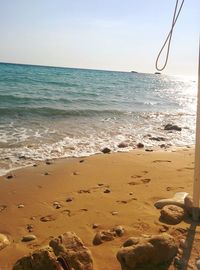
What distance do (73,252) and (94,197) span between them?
2162mm

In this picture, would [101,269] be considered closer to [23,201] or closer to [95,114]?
[23,201]

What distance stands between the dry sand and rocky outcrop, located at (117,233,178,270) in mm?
160

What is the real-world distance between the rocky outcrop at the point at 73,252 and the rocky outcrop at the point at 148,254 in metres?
0.31

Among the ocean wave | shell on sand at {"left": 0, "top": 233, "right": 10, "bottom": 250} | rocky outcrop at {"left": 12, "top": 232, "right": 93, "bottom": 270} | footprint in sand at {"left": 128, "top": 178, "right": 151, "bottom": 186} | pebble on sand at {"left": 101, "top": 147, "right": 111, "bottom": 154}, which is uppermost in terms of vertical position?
the ocean wave

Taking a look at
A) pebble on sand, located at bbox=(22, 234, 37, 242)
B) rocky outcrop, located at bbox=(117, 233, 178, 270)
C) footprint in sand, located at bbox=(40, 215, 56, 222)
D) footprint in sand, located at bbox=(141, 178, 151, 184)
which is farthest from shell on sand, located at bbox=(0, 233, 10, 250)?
footprint in sand, located at bbox=(141, 178, 151, 184)

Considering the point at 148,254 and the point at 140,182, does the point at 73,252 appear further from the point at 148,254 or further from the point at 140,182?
the point at 140,182

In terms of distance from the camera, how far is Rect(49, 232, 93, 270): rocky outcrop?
3.12 metres

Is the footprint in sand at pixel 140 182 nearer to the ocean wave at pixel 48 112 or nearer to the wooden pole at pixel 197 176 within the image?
the wooden pole at pixel 197 176

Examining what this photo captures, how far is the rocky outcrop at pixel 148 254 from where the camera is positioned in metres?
Result: 3.13

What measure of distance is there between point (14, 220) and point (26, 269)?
1.76 meters

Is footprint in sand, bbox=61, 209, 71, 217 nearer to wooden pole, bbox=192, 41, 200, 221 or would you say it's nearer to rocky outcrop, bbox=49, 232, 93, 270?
rocky outcrop, bbox=49, 232, 93, 270

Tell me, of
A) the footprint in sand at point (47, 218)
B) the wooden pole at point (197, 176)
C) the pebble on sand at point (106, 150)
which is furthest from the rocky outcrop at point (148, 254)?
the pebble on sand at point (106, 150)

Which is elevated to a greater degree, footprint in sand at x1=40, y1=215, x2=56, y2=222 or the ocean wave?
the ocean wave

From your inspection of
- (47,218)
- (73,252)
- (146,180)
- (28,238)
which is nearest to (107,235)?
(73,252)
